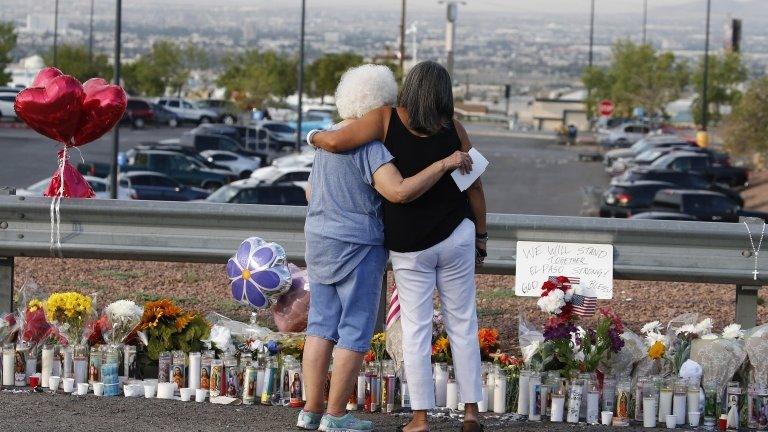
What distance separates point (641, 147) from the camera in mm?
55125

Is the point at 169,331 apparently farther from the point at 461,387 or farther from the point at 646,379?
the point at 646,379

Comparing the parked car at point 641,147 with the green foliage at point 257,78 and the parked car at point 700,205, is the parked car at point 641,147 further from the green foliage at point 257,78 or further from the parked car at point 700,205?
the green foliage at point 257,78

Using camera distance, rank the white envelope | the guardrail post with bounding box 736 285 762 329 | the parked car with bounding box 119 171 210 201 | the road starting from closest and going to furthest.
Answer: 1. the white envelope
2. the guardrail post with bounding box 736 285 762 329
3. the parked car with bounding box 119 171 210 201
4. the road

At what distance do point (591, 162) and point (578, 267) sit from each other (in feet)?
168

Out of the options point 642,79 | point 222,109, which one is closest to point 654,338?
point 222,109

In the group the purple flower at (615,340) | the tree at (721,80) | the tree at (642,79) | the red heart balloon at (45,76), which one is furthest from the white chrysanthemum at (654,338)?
the tree at (642,79)

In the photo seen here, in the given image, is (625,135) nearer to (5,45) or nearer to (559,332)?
(5,45)

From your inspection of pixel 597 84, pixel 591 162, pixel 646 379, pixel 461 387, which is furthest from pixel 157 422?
pixel 597 84

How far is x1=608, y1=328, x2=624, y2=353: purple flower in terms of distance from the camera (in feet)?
22.0

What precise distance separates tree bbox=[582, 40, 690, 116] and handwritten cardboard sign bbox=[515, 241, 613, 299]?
8026 centimetres

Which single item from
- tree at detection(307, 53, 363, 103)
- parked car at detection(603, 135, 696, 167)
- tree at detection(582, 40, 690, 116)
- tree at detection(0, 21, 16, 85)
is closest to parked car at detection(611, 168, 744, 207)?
parked car at detection(603, 135, 696, 167)

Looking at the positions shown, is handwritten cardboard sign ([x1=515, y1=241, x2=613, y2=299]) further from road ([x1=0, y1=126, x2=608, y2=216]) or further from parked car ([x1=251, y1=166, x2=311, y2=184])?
parked car ([x1=251, y1=166, x2=311, y2=184])

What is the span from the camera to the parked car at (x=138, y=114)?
7006 centimetres

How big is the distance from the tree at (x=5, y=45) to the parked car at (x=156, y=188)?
166ft
